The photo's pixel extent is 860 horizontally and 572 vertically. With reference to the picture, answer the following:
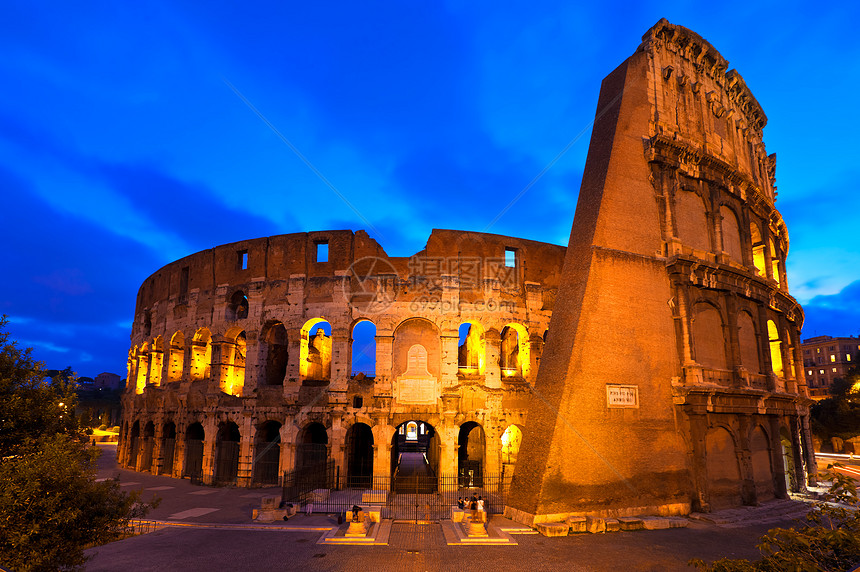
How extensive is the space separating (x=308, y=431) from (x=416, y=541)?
12619 millimetres

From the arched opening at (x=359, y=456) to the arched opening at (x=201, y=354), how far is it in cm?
929

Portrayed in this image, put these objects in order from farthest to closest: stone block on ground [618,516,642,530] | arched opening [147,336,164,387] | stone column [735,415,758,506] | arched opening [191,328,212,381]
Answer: arched opening [147,336,164,387]
arched opening [191,328,212,381]
stone column [735,415,758,506]
stone block on ground [618,516,642,530]

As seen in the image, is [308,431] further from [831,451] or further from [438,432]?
[831,451]

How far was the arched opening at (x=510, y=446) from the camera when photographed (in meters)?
24.3

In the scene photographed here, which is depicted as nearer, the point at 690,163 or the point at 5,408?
the point at 5,408

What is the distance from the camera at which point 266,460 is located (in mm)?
24078

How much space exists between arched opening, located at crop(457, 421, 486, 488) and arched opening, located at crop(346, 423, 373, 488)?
15.6 feet

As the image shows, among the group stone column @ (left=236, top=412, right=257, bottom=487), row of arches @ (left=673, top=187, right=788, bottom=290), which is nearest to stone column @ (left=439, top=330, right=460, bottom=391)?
stone column @ (left=236, top=412, right=257, bottom=487)

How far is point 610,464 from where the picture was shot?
52.4 ft

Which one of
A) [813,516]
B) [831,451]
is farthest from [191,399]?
[831,451]

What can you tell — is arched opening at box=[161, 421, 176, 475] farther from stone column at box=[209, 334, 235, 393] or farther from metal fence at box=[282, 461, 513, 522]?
metal fence at box=[282, 461, 513, 522]

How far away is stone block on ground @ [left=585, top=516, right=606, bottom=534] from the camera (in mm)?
14734

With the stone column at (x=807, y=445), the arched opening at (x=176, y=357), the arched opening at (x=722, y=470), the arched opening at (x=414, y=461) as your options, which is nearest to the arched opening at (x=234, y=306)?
the arched opening at (x=176, y=357)

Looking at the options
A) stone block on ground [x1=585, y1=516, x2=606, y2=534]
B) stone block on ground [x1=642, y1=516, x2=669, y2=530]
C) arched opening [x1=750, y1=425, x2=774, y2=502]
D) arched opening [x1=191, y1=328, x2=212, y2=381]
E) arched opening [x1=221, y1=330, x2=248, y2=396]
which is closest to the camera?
stone block on ground [x1=585, y1=516, x2=606, y2=534]
